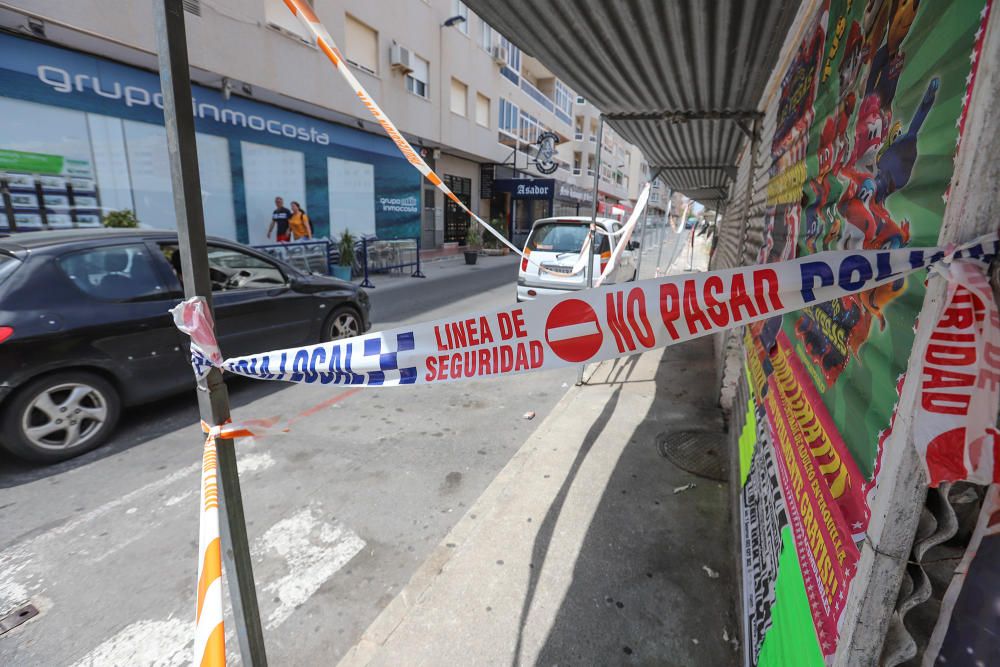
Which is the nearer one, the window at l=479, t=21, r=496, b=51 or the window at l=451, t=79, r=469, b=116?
the window at l=451, t=79, r=469, b=116

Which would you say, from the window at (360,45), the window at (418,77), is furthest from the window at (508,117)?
the window at (360,45)

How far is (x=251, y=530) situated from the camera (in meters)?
3.14

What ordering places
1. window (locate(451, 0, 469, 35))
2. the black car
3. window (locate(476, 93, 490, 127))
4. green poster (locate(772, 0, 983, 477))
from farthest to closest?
window (locate(476, 93, 490, 127)), window (locate(451, 0, 469, 35)), the black car, green poster (locate(772, 0, 983, 477))

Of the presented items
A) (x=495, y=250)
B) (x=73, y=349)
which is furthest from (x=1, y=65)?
(x=495, y=250)

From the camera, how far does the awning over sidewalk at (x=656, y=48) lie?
8.50 feet

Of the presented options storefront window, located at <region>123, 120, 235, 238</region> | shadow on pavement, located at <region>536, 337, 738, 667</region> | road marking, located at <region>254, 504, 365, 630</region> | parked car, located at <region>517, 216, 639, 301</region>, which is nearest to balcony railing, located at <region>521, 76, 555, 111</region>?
storefront window, located at <region>123, 120, 235, 238</region>

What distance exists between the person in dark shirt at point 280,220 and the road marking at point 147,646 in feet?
41.9

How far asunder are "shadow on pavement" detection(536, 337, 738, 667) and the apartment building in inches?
449

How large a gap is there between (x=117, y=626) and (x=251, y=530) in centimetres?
80

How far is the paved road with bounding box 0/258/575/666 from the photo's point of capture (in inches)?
96.0

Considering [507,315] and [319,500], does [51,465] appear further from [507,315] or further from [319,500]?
[507,315]

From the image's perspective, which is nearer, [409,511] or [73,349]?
[409,511]

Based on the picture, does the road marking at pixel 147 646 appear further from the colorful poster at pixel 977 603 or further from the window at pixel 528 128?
the window at pixel 528 128

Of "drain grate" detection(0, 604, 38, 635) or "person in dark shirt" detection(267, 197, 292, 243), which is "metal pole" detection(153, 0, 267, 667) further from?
"person in dark shirt" detection(267, 197, 292, 243)
